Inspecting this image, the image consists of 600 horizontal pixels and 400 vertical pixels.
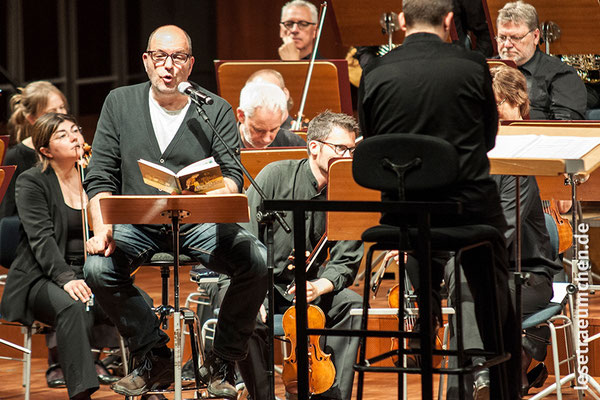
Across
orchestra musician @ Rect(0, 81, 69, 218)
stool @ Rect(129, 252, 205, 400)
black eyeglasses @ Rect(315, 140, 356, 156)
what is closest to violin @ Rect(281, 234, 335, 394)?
stool @ Rect(129, 252, 205, 400)

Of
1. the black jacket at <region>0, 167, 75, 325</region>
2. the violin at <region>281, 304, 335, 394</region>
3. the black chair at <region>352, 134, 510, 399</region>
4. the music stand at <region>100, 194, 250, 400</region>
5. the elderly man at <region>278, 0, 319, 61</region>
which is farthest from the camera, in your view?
the elderly man at <region>278, 0, 319, 61</region>

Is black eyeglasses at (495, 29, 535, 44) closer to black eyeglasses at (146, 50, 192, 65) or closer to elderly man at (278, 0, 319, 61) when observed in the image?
elderly man at (278, 0, 319, 61)

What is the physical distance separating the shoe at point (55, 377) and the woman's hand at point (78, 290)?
23.0 inches

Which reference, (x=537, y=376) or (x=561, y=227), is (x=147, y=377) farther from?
(x=561, y=227)

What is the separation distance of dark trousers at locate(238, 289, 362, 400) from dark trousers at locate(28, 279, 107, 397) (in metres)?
0.65

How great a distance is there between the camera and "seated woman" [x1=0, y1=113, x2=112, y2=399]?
168 inches

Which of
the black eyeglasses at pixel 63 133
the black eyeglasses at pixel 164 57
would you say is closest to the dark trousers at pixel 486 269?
the black eyeglasses at pixel 164 57

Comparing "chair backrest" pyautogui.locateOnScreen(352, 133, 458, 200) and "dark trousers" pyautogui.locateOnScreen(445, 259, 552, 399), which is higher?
"chair backrest" pyautogui.locateOnScreen(352, 133, 458, 200)

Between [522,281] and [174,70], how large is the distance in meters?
1.57

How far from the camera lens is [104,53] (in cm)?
873

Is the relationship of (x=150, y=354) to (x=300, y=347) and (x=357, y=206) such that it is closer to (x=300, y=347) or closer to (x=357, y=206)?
(x=300, y=347)

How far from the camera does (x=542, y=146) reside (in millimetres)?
3250

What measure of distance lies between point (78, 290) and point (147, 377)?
642 mm

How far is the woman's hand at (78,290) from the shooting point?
4348 millimetres
